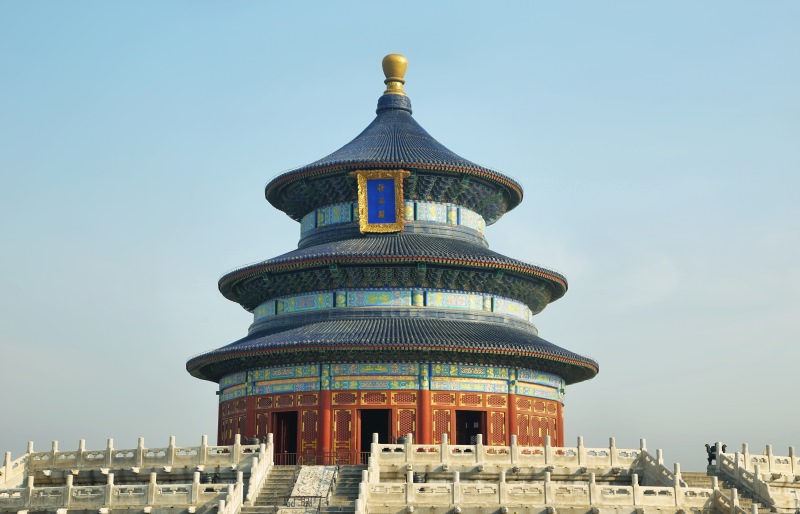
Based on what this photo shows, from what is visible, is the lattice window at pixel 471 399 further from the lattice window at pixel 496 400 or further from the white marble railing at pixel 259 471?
the white marble railing at pixel 259 471

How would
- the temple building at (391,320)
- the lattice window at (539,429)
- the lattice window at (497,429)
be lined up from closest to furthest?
1. the temple building at (391,320)
2. the lattice window at (497,429)
3. the lattice window at (539,429)

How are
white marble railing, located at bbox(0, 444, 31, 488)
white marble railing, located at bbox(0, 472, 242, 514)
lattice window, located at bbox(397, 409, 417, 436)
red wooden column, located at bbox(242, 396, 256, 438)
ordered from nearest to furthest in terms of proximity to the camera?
white marble railing, located at bbox(0, 472, 242, 514)
white marble railing, located at bbox(0, 444, 31, 488)
lattice window, located at bbox(397, 409, 417, 436)
red wooden column, located at bbox(242, 396, 256, 438)

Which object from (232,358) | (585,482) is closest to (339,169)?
(232,358)

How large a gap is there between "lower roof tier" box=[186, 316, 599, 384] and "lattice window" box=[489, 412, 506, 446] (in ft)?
7.77

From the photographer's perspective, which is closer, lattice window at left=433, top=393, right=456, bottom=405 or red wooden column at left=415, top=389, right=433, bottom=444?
red wooden column at left=415, top=389, right=433, bottom=444

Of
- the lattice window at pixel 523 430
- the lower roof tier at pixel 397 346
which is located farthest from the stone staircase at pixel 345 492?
the lattice window at pixel 523 430

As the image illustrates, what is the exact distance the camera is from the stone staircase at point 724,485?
134ft

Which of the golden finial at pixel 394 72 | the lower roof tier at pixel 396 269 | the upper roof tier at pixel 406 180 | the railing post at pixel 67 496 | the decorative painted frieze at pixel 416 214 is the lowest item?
the railing post at pixel 67 496

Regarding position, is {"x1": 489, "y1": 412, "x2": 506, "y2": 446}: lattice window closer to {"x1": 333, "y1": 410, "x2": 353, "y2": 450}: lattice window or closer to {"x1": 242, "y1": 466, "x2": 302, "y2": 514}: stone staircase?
{"x1": 333, "y1": 410, "x2": 353, "y2": 450}: lattice window

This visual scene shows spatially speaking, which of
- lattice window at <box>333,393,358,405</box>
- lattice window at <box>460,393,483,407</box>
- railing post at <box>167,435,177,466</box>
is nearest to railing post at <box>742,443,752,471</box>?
lattice window at <box>460,393,483,407</box>

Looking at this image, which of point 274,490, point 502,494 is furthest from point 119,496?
point 502,494

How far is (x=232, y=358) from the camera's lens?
181 feet

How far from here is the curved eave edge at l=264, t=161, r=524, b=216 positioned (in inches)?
2313

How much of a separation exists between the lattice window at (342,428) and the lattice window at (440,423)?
12.2 ft
